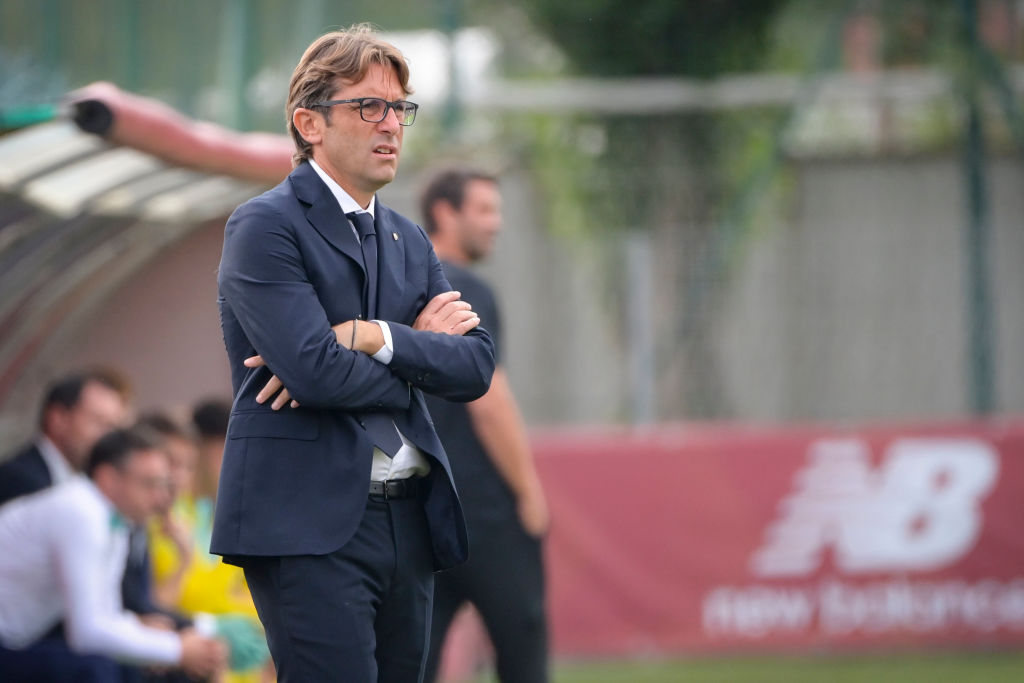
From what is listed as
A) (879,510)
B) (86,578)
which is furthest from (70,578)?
(879,510)

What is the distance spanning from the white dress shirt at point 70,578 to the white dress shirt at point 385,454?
206cm

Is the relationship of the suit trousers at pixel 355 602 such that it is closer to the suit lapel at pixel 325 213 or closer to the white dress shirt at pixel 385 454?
the white dress shirt at pixel 385 454

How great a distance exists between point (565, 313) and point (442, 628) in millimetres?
7620

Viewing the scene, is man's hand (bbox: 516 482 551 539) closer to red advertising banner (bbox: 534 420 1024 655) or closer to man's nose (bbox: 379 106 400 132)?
man's nose (bbox: 379 106 400 132)

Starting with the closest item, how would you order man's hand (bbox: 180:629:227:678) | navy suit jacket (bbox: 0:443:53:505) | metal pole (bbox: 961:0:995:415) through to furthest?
man's hand (bbox: 180:629:227:678) < navy suit jacket (bbox: 0:443:53:505) < metal pole (bbox: 961:0:995:415)

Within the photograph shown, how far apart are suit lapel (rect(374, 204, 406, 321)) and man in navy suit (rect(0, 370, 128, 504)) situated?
2.45 m

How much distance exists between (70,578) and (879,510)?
5364mm

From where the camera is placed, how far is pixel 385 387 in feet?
9.79

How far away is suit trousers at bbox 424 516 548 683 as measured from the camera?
4676mm

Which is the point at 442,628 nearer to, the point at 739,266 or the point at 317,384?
the point at 317,384

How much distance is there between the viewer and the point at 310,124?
3.10 m

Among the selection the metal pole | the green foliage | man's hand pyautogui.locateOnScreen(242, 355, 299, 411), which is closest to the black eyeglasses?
man's hand pyautogui.locateOnScreen(242, 355, 299, 411)

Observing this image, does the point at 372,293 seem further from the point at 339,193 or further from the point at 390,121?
the point at 390,121

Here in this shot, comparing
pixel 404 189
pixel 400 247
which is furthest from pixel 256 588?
pixel 404 189
